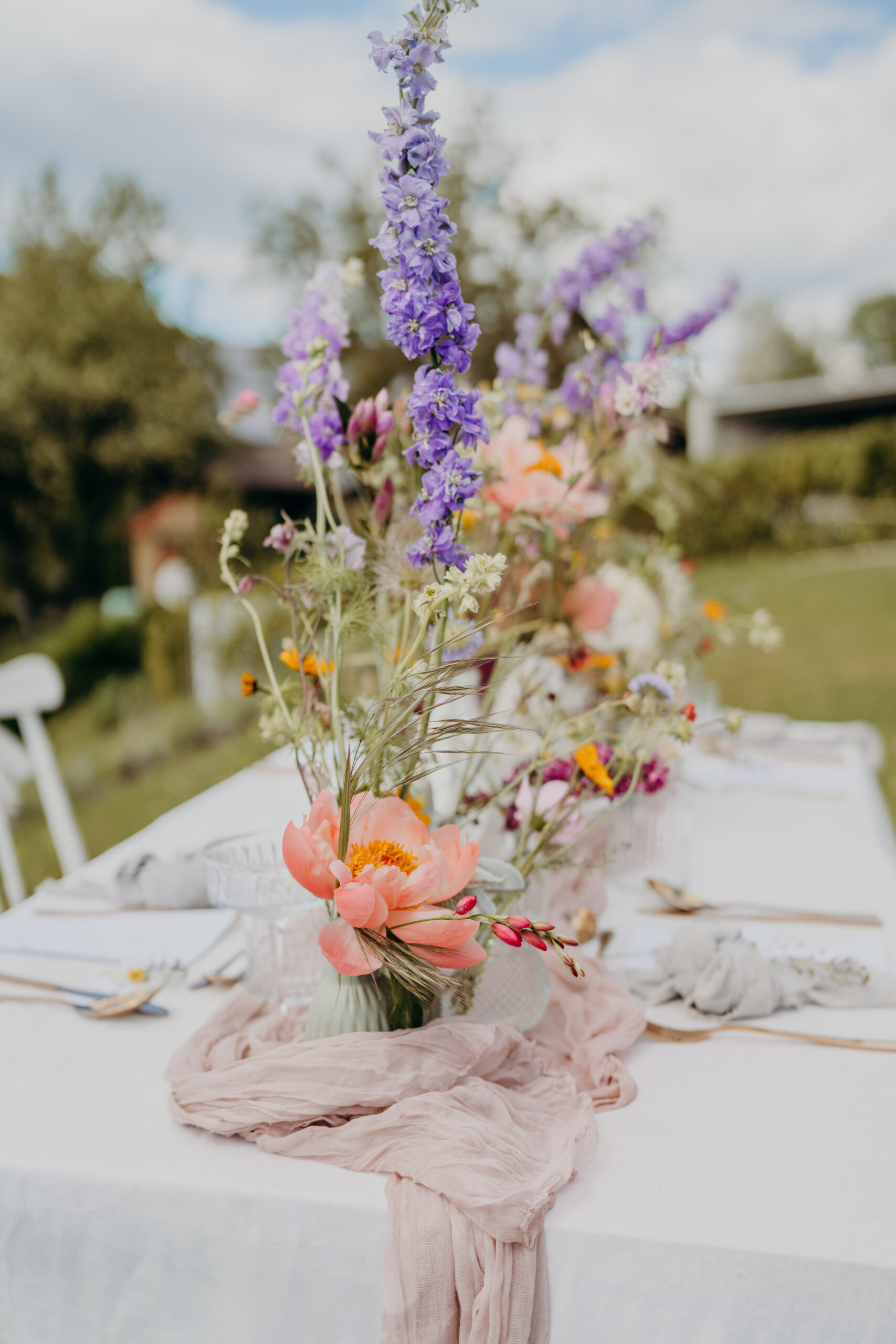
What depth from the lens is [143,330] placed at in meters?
10.8

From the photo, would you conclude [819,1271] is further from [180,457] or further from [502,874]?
[180,457]

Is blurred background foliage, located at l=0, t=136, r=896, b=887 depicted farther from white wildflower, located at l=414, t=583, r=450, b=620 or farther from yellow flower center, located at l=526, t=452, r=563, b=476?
white wildflower, located at l=414, t=583, r=450, b=620

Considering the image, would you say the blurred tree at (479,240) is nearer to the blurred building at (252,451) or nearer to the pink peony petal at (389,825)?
the blurred building at (252,451)

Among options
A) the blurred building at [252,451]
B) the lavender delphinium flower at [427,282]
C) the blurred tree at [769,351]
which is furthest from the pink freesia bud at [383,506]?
the blurred tree at [769,351]

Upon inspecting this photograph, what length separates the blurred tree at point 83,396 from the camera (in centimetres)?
1029

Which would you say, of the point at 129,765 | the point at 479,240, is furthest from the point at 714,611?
the point at 479,240

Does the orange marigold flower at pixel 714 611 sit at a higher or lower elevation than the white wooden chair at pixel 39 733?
higher

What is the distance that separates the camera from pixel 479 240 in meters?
9.83

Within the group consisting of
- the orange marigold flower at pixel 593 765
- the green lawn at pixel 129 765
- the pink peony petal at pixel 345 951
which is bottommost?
the green lawn at pixel 129 765

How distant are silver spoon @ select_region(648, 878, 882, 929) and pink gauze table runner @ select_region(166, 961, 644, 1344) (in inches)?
14.0

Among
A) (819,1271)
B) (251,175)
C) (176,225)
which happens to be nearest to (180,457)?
(176,225)

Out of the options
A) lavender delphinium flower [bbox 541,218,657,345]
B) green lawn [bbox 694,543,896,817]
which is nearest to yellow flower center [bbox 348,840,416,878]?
lavender delphinium flower [bbox 541,218,657,345]

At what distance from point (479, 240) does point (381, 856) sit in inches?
401

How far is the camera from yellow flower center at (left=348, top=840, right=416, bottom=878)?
0.76m
